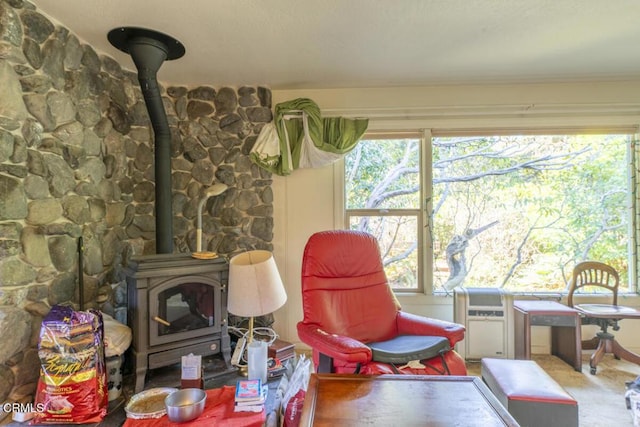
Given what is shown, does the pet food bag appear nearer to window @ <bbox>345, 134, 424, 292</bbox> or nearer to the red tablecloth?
the red tablecloth

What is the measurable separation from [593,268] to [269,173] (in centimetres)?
299

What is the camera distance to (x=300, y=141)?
2926 millimetres

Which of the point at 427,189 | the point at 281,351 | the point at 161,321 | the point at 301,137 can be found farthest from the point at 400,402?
the point at 301,137

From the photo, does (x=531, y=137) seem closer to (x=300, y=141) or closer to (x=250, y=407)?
(x=300, y=141)

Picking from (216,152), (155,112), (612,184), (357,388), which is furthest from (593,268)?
(155,112)

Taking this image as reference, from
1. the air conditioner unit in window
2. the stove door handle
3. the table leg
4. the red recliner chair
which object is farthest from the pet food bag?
the table leg

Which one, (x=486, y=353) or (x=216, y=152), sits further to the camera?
(x=216, y=152)

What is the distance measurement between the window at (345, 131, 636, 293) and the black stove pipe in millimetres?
1572

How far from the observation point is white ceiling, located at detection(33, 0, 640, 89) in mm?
1865

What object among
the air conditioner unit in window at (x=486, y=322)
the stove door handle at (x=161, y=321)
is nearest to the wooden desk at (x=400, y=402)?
the stove door handle at (x=161, y=321)

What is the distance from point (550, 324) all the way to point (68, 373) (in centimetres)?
325

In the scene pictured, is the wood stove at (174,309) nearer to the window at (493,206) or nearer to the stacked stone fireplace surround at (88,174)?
the stacked stone fireplace surround at (88,174)

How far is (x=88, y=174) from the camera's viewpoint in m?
2.15

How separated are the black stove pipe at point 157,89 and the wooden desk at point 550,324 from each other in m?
2.86
